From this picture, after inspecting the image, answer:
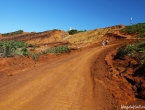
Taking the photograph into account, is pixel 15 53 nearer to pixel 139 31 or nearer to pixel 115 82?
pixel 115 82

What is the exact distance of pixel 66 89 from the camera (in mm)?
10328

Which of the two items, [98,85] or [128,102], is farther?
[98,85]

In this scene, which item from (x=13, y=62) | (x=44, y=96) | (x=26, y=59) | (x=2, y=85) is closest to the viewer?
(x=44, y=96)

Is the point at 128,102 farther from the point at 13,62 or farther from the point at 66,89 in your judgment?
the point at 13,62

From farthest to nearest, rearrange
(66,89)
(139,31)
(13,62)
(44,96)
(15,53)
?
(139,31)
(15,53)
(13,62)
(66,89)
(44,96)

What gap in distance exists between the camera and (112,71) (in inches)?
513

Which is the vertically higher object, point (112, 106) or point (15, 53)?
point (15, 53)

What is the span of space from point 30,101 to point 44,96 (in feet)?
2.62

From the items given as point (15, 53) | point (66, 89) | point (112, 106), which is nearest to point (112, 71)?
point (66, 89)

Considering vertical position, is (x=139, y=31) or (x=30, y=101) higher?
(x=139, y=31)

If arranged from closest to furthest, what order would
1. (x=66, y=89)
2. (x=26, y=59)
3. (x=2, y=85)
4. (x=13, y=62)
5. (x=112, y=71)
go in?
(x=66, y=89)
(x=2, y=85)
(x=112, y=71)
(x=13, y=62)
(x=26, y=59)

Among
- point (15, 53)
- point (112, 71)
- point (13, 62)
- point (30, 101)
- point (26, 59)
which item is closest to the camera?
point (30, 101)

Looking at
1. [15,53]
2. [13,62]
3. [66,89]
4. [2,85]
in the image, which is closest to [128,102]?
[66,89]

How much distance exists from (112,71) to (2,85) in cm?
679
